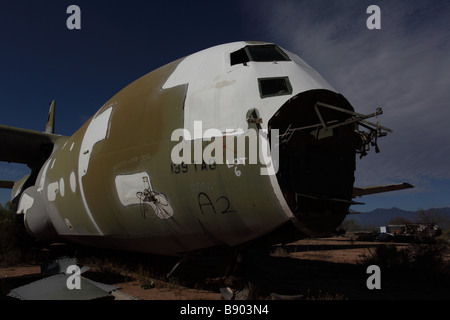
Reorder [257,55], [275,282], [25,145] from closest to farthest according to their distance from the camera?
[257,55] < [275,282] < [25,145]

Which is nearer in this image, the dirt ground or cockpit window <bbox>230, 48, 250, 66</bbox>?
cockpit window <bbox>230, 48, 250, 66</bbox>

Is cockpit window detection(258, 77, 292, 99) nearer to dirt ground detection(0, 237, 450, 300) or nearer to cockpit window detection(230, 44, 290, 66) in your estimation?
cockpit window detection(230, 44, 290, 66)

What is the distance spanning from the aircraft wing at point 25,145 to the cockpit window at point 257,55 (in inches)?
428

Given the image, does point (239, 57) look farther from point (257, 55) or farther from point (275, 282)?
point (275, 282)

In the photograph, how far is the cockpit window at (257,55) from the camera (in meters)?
6.30

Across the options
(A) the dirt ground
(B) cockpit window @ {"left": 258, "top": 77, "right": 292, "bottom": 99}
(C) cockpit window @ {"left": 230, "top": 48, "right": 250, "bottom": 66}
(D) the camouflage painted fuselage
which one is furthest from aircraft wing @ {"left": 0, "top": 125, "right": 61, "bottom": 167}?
(B) cockpit window @ {"left": 258, "top": 77, "right": 292, "bottom": 99}

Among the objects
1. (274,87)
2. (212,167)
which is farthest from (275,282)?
(274,87)

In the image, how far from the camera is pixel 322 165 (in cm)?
623

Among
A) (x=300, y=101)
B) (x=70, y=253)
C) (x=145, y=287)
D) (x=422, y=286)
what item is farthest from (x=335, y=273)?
(x=70, y=253)

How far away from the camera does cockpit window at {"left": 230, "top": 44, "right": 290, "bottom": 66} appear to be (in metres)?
6.30

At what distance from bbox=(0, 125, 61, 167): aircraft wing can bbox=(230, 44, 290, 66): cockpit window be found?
10.9 meters

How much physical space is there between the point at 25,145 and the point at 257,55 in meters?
12.1

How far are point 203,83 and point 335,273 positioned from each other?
355 inches

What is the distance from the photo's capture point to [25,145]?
13.6 metres
